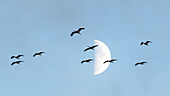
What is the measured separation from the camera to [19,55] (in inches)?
7466

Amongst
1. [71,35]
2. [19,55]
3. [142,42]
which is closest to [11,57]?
[19,55]

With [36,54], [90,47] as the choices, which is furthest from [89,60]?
[36,54]

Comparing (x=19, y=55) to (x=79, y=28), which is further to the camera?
(x=19, y=55)

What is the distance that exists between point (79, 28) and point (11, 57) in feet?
112

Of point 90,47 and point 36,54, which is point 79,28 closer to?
point 90,47

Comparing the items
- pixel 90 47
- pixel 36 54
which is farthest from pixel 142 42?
pixel 36 54

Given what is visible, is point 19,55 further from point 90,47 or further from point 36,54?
point 90,47

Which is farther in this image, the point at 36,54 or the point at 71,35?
the point at 36,54

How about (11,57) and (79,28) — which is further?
(11,57)

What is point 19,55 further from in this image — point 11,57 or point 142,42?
point 142,42

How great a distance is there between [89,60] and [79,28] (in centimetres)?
1811

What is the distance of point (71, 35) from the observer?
177125 mm

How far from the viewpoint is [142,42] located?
596ft

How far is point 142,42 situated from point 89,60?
2109 cm
